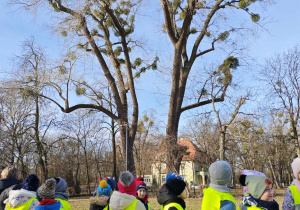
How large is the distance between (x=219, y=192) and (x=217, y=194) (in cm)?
4

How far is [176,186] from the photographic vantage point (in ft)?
12.9

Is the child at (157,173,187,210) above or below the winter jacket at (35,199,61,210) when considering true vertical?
above

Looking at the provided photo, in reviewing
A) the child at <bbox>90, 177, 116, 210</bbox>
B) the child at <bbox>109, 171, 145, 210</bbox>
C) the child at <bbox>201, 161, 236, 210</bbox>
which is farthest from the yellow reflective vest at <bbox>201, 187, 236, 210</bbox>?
the child at <bbox>90, 177, 116, 210</bbox>

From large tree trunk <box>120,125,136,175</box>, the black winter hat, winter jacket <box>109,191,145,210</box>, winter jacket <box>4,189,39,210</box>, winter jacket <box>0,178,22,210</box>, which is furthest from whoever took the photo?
large tree trunk <box>120,125,136,175</box>

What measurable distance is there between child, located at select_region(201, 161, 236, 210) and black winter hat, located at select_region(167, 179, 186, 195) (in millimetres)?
405

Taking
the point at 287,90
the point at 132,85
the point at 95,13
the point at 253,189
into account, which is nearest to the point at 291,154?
the point at 287,90


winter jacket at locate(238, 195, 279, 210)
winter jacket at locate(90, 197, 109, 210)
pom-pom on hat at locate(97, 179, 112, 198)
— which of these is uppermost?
pom-pom on hat at locate(97, 179, 112, 198)

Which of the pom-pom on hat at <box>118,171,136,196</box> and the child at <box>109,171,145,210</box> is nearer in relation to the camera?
the child at <box>109,171,145,210</box>

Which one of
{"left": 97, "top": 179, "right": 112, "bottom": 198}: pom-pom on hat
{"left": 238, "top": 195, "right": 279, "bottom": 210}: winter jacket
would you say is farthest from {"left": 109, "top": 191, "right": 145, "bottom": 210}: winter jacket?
{"left": 238, "top": 195, "right": 279, "bottom": 210}: winter jacket

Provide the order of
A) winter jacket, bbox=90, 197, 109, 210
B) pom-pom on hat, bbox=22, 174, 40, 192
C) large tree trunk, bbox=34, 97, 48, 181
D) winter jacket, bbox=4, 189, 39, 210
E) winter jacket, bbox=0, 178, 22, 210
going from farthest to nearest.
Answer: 1. large tree trunk, bbox=34, 97, 48, 181
2. winter jacket, bbox=0, 178, 22, 210
3. pom-pom on hat, bbox=22, 174, 40, 192
4. winter jacket, bbox=4, 189, 39, 210
5. winter jacket, bbox=90, 197, 109, 210

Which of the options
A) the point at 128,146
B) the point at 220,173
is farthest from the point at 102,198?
the point at 128,146

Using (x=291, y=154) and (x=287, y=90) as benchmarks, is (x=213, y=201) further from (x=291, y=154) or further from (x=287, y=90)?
(x=291, y=154)

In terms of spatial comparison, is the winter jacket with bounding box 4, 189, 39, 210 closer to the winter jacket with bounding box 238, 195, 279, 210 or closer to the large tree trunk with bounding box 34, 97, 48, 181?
the winter jacket with bounding box 238, 195, 279, 210

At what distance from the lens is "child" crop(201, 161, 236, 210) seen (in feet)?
11.4
